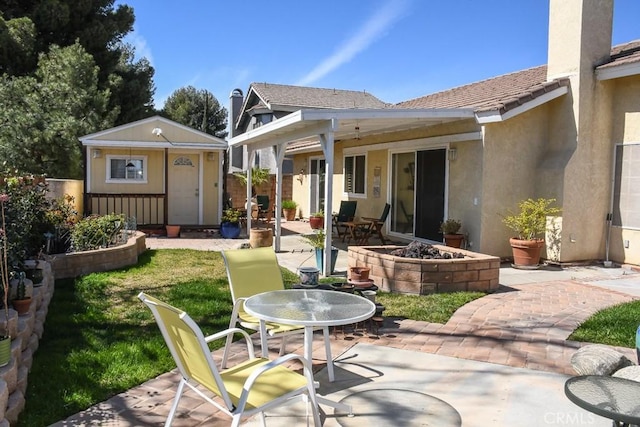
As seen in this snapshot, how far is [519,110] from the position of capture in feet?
30.2

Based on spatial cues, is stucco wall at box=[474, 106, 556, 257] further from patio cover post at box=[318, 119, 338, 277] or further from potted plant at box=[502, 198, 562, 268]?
patio cover post at box=[318, 119, 338, 277]

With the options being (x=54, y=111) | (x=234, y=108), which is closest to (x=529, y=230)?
(x=54, y=111)

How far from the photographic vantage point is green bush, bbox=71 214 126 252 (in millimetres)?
8758

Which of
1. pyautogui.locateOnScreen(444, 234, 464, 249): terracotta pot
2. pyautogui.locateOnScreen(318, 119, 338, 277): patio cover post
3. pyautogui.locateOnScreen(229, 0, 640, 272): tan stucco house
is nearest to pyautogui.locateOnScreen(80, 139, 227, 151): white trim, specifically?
pyautogui.locateOnScreen(229, 0, 640, 272): tan stucco house

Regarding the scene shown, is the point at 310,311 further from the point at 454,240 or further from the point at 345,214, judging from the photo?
the point at 345,214

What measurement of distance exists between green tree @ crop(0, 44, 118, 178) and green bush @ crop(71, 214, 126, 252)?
28.3 ft

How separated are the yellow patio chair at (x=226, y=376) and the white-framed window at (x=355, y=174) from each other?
11436 millimetres

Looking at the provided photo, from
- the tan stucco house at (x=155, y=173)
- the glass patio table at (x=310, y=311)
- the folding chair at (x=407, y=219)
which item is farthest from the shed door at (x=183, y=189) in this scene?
the glass patio table at (x=310, y=311)

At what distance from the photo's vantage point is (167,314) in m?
2.79

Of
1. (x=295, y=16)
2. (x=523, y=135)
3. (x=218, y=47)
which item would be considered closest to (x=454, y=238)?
(x=523, y=135)

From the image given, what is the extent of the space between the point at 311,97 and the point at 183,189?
13.4 m

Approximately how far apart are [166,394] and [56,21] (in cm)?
2160

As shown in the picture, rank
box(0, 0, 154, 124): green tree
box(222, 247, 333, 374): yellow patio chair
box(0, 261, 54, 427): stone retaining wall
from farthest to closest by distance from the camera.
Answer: box(0, 0, 154, 124): green tree → box(222, 247, 333, 374): yellow patio chair → box(0, 261, 54, 427): stone retaining wall

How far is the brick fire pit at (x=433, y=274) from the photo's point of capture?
7012 mm
